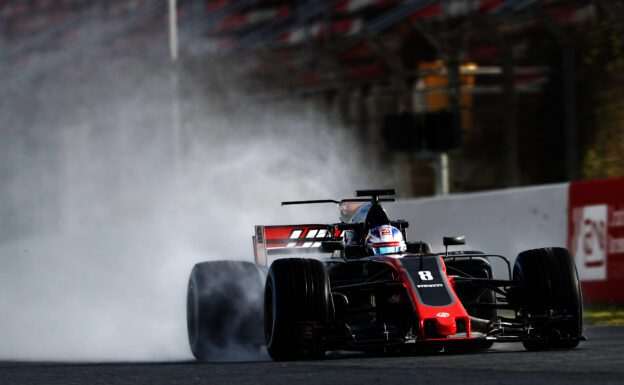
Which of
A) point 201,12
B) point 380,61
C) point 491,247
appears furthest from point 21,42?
point 491,247

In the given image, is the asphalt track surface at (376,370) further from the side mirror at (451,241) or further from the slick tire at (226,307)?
the side mirror at (451,241)

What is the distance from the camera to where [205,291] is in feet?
34.3

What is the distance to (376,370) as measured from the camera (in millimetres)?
7887

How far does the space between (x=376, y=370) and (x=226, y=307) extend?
2755 mm

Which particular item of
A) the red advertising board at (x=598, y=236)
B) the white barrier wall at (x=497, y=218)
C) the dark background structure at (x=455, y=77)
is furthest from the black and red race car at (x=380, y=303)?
the dark background structure at (x=455, y=77)

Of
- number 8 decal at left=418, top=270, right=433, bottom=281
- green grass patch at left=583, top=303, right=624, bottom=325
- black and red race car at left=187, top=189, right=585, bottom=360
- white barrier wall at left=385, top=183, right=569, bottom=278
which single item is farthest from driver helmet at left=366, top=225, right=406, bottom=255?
white barrier wall at left=385, top=183, right=569, bottom=278

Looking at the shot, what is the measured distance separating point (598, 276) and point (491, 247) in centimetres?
139

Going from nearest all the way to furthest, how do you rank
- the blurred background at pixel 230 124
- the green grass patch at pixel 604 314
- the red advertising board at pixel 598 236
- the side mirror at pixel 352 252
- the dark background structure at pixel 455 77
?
the side mirror at pixel 352 252 → the green grass patch at pixel 604 314 → the red advertising board at pixel 598 236 → the blurred background at pixel 230 124 → the dark background structure at pixel 455 77

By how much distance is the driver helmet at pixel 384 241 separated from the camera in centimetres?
1034

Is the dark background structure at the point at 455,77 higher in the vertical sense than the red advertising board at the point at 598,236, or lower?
higher

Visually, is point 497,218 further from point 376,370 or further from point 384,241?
point 376,370

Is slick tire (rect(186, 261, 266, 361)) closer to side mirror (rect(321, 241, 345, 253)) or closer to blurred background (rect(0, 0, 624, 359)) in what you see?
side mirror (rect(321, 241, 345, 253))

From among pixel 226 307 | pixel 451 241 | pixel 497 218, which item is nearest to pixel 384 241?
pixel 451 241

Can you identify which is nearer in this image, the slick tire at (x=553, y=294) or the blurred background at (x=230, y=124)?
the slick tire at (x=553, y=294)
